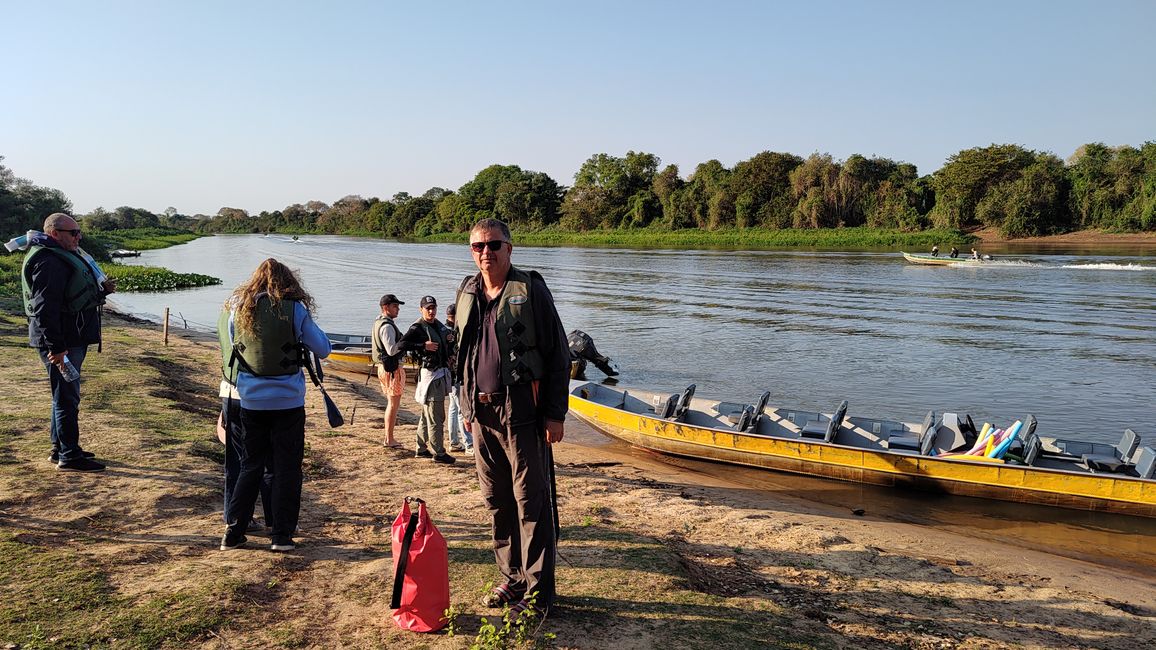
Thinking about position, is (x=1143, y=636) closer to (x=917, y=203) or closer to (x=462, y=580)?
(x=462, y=580)

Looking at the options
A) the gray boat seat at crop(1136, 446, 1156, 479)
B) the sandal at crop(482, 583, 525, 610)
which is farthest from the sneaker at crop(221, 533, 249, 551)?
the gray boat seat at crop(1136, 446, 1156, 479)

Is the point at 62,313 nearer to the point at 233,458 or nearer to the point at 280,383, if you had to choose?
the point at 233,458

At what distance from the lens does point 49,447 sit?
285 inches

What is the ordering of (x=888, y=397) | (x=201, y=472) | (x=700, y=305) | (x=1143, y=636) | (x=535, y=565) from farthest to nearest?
(x=700, y=305)
(x=888, y=397)
(x=201, y=472)
(x=1143, y=636)
(x=535, y=565)

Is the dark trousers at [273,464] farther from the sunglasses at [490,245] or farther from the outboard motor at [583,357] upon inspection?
the outboard motor at [583,357]

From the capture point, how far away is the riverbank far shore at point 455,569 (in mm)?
4352

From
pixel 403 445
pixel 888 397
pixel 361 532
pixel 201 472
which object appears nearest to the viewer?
pixel 361 532

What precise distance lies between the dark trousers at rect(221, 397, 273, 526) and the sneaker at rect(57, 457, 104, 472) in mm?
2259

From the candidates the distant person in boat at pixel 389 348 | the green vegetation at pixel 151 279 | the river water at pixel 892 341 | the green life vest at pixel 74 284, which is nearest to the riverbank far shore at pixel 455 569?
the distant person in boat at pixel 389 348

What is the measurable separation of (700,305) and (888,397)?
18.8 meters

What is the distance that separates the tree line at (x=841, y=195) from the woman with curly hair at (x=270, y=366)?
55.6 metres

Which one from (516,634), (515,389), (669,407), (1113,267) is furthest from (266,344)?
(1113,267)

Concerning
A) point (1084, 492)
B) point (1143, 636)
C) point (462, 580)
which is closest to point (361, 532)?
point (462, 580)

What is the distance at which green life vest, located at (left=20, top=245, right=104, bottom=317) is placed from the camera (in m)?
6.34
